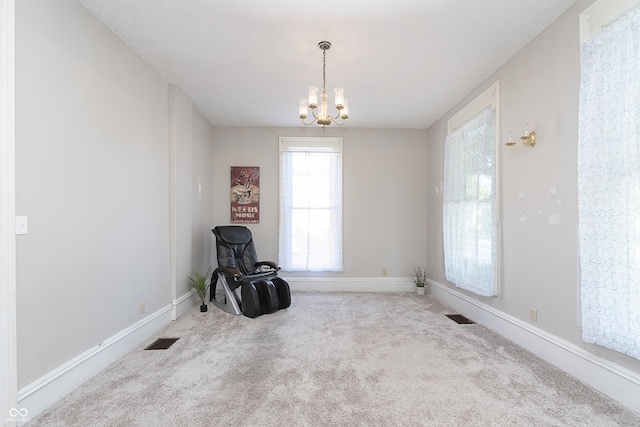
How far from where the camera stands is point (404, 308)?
3.89 m

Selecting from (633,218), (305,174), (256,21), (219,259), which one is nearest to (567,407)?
(633,218)

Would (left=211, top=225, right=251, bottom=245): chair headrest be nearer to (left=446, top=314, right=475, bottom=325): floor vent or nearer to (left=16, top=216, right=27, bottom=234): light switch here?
(left=16, top=216, right=27, bottom=234): light switch

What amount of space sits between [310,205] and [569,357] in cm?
353

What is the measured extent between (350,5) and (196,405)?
281 cm

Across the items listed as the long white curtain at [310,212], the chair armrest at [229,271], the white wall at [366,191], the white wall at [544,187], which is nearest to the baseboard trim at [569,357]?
the white wall at [544,187]

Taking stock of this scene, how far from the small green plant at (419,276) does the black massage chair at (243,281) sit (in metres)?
2.18

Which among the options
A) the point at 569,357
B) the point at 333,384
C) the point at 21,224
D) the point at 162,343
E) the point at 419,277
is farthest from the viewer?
the point at 419,277

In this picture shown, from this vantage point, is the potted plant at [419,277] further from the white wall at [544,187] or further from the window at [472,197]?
the white wall at [544,187]

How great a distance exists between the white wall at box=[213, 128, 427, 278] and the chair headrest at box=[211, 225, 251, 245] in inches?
24.8

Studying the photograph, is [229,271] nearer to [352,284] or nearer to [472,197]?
[352,284]

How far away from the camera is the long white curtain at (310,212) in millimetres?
4797

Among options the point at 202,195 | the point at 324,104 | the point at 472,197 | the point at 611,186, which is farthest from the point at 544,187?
the point at 202,195

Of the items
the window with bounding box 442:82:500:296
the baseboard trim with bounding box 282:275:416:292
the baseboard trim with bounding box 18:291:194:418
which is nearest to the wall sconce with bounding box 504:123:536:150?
the window with bounding box 442:82:500:296

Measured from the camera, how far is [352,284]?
4844mm
